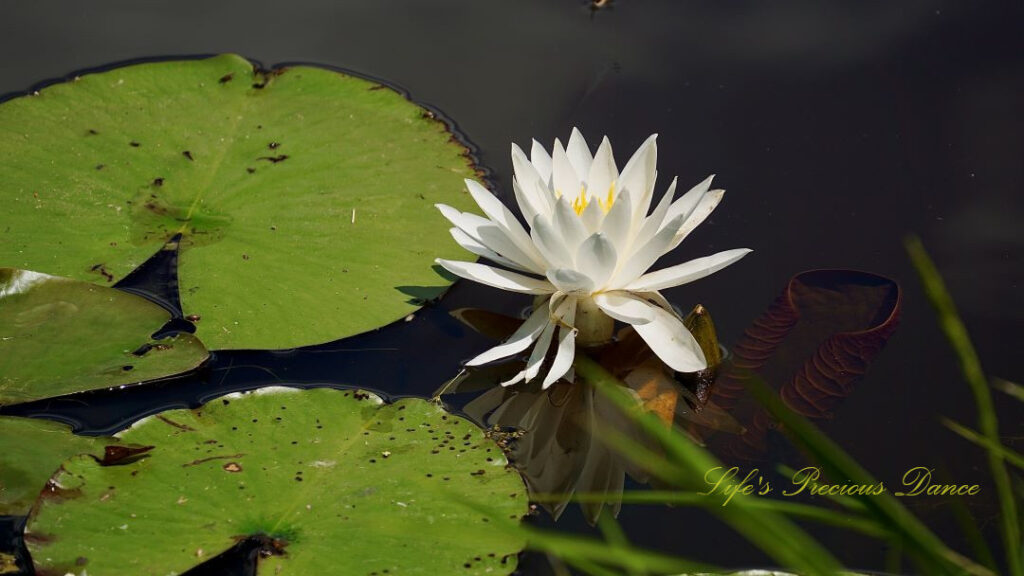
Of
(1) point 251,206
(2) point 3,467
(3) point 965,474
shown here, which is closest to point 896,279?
(3) point 965,474

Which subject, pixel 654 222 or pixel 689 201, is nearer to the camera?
pixel 654 222

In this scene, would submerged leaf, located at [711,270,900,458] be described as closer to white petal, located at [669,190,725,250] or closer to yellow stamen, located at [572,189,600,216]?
white petal, located at [669,190,725,250]

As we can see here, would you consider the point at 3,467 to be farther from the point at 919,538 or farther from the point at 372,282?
the point at 919,538

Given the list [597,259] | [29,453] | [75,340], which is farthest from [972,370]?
[75,340]

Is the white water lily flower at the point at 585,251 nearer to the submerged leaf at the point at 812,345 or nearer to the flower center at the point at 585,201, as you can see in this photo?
the flower center at the point at 585,201

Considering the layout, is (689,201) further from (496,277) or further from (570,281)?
(496,277)

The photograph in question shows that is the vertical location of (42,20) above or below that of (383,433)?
above
